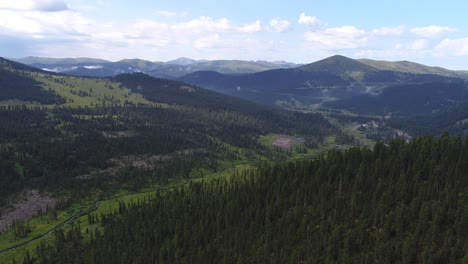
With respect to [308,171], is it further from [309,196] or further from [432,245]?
[432,245]

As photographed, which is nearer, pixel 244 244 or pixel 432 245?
pixel 432 245

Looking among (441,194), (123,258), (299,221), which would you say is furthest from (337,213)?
(123,258)

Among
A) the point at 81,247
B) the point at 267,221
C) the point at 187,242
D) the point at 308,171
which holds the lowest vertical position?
the point at 81,247

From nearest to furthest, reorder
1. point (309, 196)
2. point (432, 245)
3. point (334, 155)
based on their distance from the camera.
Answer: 1. point (432, 245)
2. point (309, 196)
3. point (334, 155)

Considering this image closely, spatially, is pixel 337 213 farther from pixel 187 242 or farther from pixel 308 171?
pixel 187 242

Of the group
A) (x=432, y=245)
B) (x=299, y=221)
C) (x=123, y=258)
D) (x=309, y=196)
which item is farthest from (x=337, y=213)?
(x=123, y=258)

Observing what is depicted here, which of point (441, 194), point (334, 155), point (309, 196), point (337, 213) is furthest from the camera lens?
point (334, 155)

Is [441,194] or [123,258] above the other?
[441,194]
